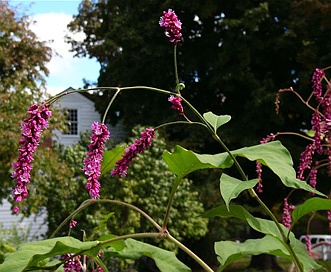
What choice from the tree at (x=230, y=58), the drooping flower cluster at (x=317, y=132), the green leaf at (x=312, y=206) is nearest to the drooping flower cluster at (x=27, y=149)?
the green leaf at (x=312, y=206)

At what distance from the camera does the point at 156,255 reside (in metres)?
1.30

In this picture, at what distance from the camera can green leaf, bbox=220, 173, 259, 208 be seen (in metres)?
1.12

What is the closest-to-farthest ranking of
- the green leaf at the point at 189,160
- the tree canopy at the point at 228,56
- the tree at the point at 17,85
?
the green leaf at the point at 189,160
the tree at the point at 17,85
the tree canopy at the point at 228,56

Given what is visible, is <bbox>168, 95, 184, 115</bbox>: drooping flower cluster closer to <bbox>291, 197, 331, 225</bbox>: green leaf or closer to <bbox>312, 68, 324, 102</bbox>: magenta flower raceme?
<bbox>291, 197, 331, 225</bbox>: green leaf

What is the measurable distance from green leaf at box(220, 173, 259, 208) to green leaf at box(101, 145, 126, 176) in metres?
0.28

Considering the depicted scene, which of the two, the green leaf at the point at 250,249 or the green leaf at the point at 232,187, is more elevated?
the green leaf at the point at 232,187

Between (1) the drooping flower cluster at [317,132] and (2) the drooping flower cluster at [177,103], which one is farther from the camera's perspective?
(1) the drooping flower cluster at [317,132]

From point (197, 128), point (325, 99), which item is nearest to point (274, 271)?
point (197, 128)

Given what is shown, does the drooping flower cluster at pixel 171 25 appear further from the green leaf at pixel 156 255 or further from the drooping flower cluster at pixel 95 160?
the green leaf at pixel 156 255

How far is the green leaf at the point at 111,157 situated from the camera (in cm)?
141

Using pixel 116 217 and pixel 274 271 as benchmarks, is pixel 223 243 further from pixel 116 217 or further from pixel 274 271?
pixel 274 271

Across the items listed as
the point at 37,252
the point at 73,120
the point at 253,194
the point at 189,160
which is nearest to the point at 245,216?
the point at 253,194

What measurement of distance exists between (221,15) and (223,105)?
268cm

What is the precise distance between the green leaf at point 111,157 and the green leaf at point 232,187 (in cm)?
28
